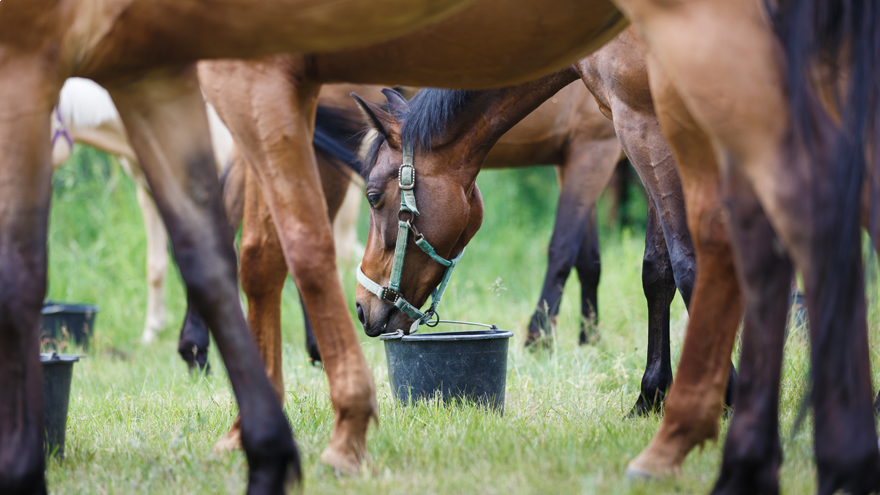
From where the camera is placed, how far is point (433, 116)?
3.23 m

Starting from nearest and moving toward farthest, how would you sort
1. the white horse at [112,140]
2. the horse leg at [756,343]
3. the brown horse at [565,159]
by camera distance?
the horse leg at [756,343] < the brown horse at [565,159] < the white horse at [112,140]

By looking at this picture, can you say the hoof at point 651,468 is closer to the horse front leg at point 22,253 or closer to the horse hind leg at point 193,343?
the horse front leg at point 22,253

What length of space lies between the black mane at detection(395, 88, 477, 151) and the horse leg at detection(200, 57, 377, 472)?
1.09 m

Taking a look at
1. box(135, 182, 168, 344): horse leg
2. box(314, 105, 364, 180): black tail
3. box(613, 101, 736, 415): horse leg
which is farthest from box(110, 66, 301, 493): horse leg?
box(135, 182, 168, 344): horse leg

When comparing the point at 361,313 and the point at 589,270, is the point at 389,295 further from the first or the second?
the point at 589,270

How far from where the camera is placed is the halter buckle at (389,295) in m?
3.25

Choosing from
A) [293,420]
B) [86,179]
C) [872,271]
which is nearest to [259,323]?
[293,420]

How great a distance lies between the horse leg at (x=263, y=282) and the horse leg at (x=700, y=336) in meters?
1.43

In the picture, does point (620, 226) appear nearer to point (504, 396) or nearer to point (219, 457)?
point (504, 396)

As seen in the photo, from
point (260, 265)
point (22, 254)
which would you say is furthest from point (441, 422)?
point (22, 254)

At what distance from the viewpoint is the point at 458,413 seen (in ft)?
9.50

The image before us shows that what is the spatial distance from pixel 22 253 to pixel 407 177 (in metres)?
1.70

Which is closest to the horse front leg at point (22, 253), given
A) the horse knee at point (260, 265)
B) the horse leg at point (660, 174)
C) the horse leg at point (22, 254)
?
the horse leg at point (22, 254)

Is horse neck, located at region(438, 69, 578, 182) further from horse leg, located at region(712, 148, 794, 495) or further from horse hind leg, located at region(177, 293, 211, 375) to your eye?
horse hind leg, located at region(177, 293, 211, 375)
